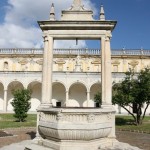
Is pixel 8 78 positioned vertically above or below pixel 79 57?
below

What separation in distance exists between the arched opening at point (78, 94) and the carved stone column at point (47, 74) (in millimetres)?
31833

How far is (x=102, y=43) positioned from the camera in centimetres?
1235

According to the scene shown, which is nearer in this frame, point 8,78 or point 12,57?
point 8,78

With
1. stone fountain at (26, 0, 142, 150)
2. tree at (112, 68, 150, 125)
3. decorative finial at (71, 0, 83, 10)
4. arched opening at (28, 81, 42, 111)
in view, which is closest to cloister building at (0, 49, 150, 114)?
arched opening at (28, 81, 42, 111)

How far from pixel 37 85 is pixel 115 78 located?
41.8 feet

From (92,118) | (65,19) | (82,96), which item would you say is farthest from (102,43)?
(82,96)

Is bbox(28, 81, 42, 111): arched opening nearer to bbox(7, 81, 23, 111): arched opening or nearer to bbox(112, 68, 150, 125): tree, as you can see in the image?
bbox(7, 81, 23, 111): arched opening

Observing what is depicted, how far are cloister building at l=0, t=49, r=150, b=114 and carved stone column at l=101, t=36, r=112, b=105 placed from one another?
28.8m

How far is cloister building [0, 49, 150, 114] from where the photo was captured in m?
41.3

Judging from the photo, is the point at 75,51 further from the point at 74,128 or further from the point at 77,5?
the point at 74,128

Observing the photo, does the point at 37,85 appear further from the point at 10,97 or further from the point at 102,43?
the point at 102,43

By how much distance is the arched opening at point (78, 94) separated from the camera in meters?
44.4

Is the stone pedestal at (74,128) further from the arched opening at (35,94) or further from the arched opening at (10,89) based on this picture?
the arched opening at (10,89)

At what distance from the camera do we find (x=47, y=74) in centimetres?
1234
